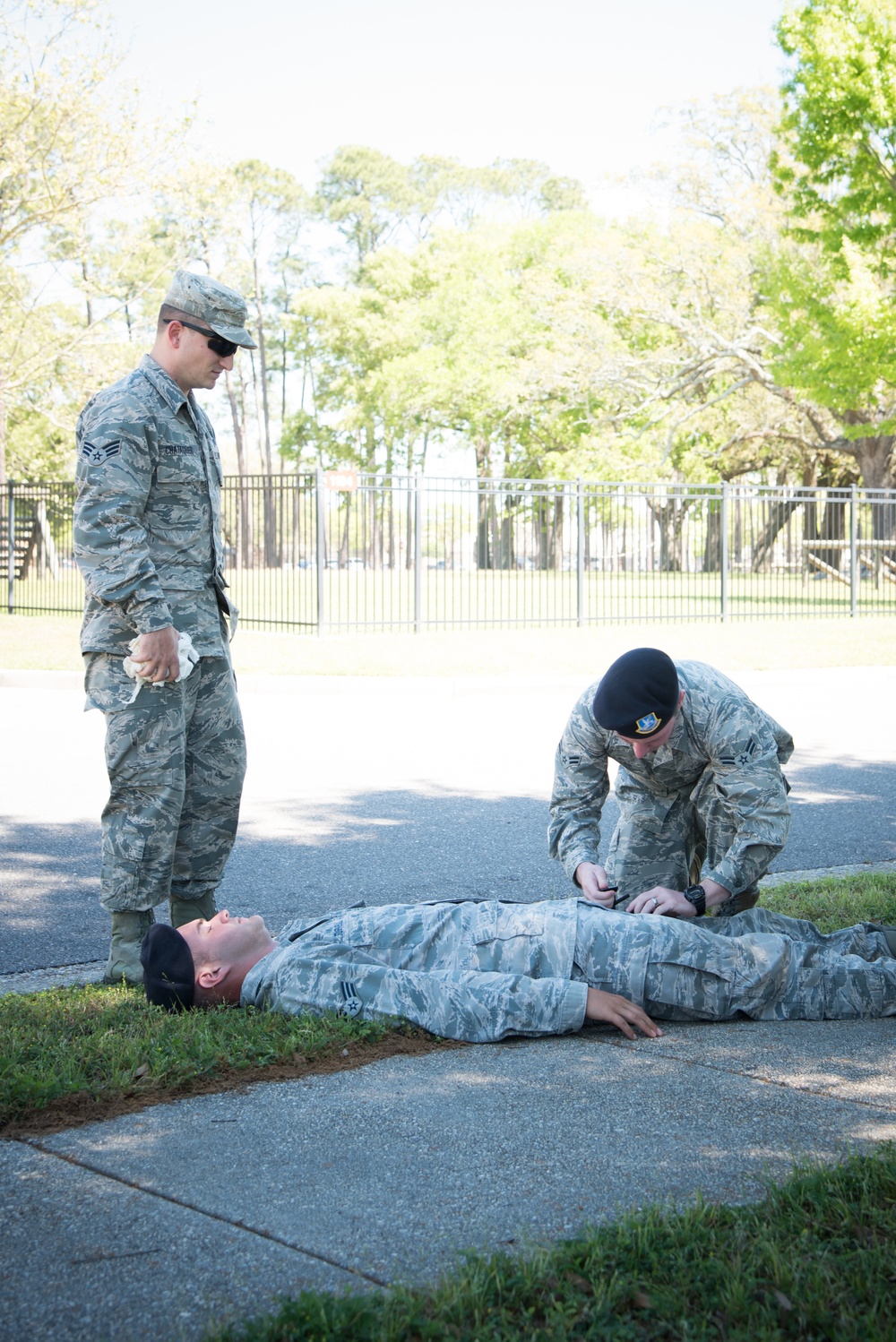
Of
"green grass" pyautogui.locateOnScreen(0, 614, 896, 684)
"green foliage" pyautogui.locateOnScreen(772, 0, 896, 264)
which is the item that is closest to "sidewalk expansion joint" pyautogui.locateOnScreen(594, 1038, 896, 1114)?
"green grass" pyautogui.locateOnScreen(0, 614, 896, 684)

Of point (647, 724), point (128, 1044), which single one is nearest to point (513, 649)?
point (647, 724)

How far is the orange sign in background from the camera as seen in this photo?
18.8 meters

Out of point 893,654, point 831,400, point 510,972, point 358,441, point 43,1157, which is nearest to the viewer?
point 43,1157

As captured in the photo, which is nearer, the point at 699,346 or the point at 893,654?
the point at 893,654

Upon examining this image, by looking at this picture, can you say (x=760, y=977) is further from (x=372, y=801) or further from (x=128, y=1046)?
(x=372, y=801)

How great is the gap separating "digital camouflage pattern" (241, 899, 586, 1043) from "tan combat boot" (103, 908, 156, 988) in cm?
58

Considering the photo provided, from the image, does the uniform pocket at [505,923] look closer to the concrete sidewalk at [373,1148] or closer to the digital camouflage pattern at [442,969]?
the digital camouflage pattern at [442,969]

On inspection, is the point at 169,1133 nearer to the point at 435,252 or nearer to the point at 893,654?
the point at 893,654

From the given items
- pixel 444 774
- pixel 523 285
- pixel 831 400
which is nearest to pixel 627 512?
pixel 831 400

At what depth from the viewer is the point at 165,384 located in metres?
4.37

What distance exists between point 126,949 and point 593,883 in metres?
1.53

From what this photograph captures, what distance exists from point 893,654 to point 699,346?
1994 cm

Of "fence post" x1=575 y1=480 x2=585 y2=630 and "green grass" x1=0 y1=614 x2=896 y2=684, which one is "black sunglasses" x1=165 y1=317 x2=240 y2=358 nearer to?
"green grass" x1=0 y1=614 x2=896 y2=684

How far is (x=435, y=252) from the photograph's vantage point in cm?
4769
